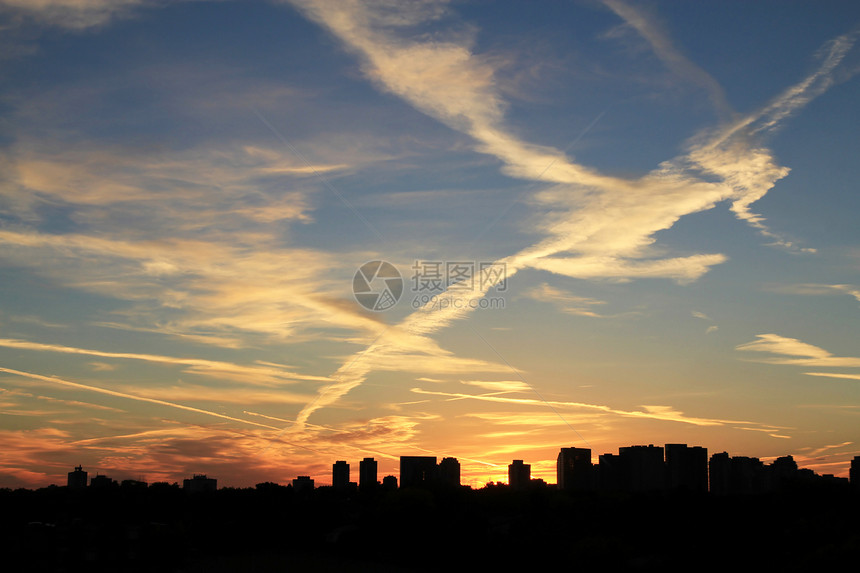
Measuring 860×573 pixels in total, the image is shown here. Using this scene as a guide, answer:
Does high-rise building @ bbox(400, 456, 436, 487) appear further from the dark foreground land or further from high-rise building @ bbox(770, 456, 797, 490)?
high-rise building @ bbox(770, 456, 797, 490)

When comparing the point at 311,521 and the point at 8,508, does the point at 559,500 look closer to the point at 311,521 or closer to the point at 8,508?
the point at 311,521

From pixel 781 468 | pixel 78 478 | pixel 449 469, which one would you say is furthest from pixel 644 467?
pixel 78 478

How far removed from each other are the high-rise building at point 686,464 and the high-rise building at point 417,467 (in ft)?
146

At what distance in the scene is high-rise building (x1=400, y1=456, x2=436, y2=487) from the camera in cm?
14212

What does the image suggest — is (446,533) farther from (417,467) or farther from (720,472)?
(417,467)

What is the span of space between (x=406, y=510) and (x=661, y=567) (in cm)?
3319

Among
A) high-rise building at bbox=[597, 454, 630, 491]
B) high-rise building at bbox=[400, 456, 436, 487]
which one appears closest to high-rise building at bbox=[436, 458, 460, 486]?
high-rise building at bbox=[400, 456, 436, 487]

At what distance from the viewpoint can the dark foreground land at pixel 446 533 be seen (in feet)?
171

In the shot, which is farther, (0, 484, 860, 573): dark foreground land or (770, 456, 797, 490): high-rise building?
(770, 456, 797, 490): high-rise building

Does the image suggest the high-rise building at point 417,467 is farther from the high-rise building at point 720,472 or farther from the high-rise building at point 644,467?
the high-rise building at point 720,472

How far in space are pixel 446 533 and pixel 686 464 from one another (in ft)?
211

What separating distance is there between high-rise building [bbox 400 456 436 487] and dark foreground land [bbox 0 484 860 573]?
38.1 m

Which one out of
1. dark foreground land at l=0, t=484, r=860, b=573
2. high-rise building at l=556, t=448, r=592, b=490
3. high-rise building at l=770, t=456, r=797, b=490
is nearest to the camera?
dark foreground land at l=0, t=484, r=860, b=573

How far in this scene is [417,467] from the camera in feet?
473
